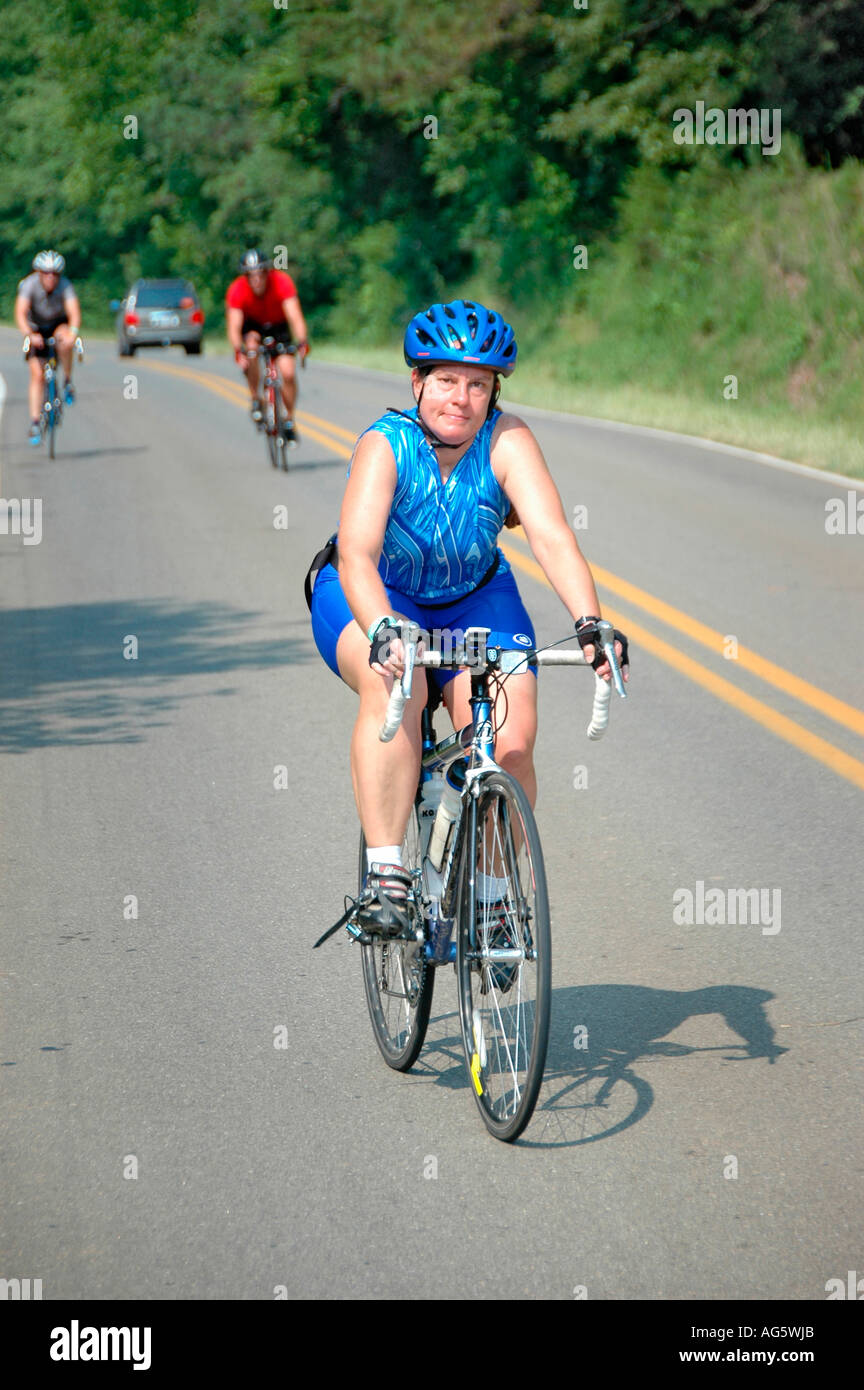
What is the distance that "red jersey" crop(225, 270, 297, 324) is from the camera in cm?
1772

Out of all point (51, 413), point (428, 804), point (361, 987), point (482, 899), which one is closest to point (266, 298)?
point (51, 413)

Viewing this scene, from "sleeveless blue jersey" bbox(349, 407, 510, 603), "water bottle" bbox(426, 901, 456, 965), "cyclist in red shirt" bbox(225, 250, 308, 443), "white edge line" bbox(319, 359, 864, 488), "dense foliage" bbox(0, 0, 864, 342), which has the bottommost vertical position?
"water bottle" bbox(426, 901, 456, 965)

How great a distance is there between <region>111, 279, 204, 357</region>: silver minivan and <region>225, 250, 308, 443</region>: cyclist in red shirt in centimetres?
2912

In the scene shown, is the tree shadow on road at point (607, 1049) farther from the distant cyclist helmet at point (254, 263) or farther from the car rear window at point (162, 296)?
the car rear window at point (162, 296)

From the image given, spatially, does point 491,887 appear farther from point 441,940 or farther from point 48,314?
point 48,314

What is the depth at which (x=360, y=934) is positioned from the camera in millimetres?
4895

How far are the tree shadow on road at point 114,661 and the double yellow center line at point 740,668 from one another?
1956mm

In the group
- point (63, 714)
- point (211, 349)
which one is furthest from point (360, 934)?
point (211, 349)

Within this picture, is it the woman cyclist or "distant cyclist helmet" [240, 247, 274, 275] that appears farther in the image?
"distant cyclist helmet" [240, 247, 274, 275]

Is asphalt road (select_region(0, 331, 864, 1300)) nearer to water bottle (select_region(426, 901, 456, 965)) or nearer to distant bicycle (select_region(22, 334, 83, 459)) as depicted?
water bottle (select_region(426, 901, 456, 965))

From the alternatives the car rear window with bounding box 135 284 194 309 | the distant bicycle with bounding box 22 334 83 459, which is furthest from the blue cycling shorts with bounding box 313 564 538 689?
the car rear window with bounding box 135 284 194 309

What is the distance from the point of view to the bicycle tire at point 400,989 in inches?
190

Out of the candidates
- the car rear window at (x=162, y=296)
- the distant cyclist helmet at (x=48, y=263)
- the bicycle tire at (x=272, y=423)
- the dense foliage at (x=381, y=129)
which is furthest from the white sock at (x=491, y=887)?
the car rear window at (x=162, y=296)

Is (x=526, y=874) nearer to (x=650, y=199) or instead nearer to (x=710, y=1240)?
(x=710, y=1240)
